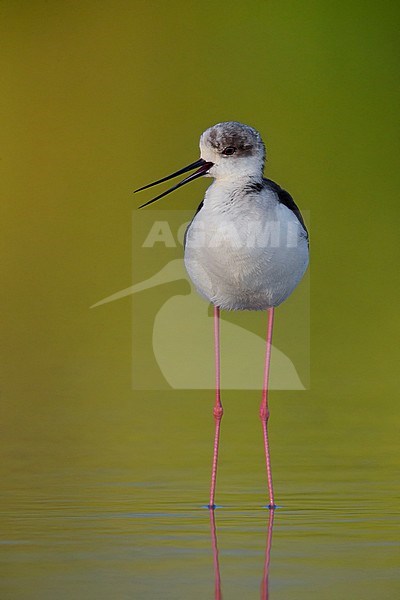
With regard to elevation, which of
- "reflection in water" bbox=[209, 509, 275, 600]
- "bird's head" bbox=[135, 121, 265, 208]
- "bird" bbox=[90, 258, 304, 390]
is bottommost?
"reflection in water" bbox=[209, 509, 275, 600]

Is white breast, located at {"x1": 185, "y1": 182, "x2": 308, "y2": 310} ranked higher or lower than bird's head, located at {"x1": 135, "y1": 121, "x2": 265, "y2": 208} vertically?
lower

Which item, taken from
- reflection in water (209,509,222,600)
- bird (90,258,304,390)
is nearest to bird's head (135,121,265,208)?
reflection in water (209,509,222,600)

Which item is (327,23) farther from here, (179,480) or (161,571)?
(161,571)

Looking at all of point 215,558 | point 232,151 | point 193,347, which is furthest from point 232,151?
point 193,347

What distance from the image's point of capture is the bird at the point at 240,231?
497cm

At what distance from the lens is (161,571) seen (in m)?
3.50

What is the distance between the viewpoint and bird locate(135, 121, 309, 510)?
4.97 meters

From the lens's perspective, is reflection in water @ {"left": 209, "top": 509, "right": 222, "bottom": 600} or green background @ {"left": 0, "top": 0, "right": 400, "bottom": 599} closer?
reflection in water @ {"left": 209, "top": 509, "right": 222, "bottom": 600}

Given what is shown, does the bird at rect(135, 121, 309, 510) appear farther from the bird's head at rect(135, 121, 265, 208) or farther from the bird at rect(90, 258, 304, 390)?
the bird at rect(90, 258, 304, 390)

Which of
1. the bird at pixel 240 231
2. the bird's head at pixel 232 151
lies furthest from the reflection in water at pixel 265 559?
the bird's head at pixel 232 151

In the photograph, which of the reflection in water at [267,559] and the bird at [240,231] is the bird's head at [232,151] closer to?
the bird at [240,231]

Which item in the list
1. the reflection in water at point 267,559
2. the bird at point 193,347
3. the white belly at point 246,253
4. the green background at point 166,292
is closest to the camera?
the reflection in water at point 267,559

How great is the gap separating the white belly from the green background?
64 cm

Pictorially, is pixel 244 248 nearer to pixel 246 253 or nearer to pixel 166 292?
pixel 246 253
